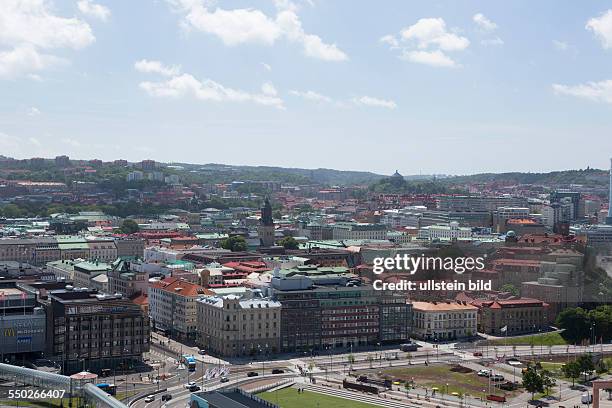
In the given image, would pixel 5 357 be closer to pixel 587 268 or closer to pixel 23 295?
pixel 23 295

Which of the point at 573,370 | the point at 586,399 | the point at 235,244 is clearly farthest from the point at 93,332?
the point at 235,244

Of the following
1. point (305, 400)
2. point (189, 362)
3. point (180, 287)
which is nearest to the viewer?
point (305, 400)

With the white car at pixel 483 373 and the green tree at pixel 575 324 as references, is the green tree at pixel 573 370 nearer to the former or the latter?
the white car at pixel 483 373

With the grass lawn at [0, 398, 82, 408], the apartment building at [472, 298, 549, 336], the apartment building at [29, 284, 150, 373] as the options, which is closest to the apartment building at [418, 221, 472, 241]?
the apartment building at [472, 298, 549, 336]

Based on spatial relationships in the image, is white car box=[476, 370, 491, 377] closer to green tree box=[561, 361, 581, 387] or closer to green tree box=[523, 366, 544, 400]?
green tree box=[561, 361, 581, 387]

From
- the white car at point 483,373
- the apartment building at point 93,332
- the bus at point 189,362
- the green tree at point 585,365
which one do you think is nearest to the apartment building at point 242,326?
the bus at point 189,362

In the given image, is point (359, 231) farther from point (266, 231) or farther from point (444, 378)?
point (444, 378)

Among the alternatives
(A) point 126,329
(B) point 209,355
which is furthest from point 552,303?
(A) point 126,329
